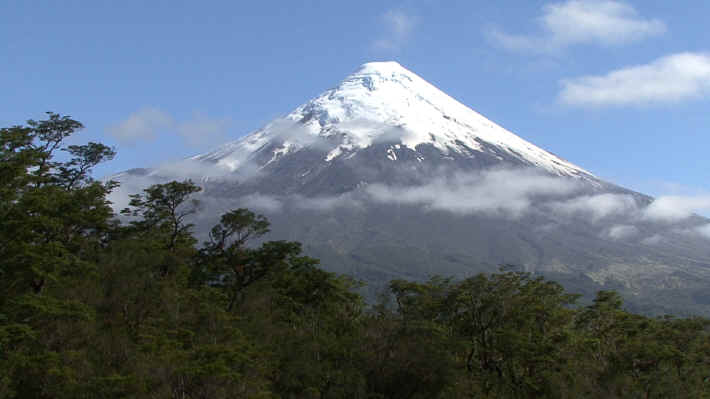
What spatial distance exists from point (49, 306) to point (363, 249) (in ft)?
530

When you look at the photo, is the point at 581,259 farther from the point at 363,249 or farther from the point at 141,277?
the point at 141,277

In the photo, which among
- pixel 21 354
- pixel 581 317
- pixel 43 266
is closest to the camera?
pixel 21 354

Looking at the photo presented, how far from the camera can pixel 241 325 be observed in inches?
1000

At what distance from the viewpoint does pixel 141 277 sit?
2380 cm

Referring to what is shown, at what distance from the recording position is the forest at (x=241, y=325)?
18.1 m

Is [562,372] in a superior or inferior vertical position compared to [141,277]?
inferior

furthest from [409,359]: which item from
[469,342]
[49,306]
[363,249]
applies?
[363,249]

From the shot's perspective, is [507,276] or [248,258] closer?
[507,276]

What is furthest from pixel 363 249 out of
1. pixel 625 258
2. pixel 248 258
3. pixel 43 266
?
pixel 43 266

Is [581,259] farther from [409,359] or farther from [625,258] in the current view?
[409,359]

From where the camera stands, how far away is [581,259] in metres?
180

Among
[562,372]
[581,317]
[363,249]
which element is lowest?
[562,372]

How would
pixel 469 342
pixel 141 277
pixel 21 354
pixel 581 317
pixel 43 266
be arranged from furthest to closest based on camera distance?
1. pixel 581 317
2. pixel 469 342
3. pixel 141 277
4. pixel 43 266
5. pixel 21 354

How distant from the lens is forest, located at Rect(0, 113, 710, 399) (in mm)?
18094
